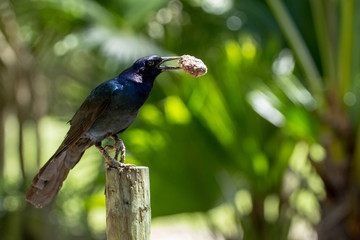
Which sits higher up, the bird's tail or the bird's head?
the bird's head

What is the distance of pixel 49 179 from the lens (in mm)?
2717

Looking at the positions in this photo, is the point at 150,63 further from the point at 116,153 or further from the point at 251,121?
the point at 251,121

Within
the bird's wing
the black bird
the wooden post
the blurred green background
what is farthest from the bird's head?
the blurred green background

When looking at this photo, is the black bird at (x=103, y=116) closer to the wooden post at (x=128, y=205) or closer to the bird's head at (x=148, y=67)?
the bird's head at (x=148, y=67)

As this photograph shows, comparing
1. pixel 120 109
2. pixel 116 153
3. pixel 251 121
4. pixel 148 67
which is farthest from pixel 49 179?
pixel 251 121

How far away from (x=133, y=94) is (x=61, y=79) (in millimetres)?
6886

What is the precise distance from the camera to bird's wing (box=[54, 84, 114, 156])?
8.77 ft

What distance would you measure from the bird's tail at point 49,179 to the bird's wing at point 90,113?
46 millimetres

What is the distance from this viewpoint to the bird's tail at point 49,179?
269 centimetres

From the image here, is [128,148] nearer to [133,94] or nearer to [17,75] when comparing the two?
[133,94]

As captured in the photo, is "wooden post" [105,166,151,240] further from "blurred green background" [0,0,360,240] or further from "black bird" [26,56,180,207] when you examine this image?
"blurred green background" [0,0,360,240]

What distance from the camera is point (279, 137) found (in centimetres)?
461

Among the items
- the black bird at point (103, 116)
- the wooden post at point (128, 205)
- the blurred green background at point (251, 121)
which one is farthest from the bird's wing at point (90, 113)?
the blurred green background at point (251, 121)

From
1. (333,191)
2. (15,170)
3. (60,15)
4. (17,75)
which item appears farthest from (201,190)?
(15,170)
